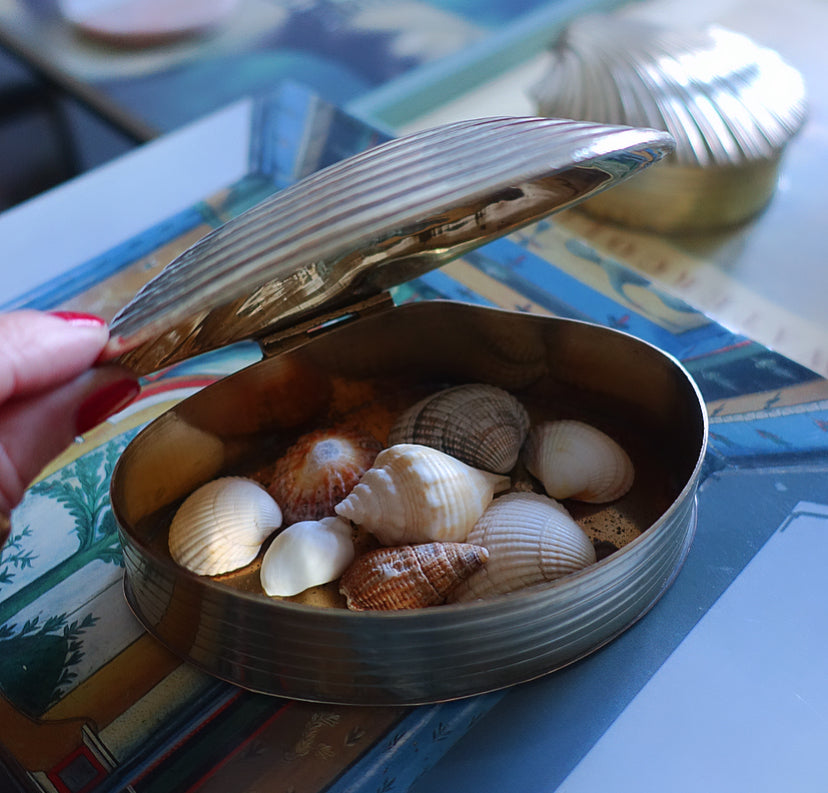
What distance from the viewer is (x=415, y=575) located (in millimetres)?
428

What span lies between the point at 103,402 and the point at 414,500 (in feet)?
0.54

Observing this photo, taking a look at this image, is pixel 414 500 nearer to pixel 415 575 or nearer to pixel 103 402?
pixel 415 575

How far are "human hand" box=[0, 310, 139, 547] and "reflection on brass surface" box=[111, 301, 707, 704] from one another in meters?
0.03

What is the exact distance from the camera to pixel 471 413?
0.51 meters

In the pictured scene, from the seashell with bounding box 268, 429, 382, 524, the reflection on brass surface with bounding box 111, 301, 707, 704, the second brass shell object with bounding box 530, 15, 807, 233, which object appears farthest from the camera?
the second brass shell object with bounding box 530, 15, 807, 233

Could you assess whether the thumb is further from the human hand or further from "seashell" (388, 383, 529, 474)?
"seashell" (388, 383, 529, 474)

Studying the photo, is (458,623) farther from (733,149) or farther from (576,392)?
(733,149)

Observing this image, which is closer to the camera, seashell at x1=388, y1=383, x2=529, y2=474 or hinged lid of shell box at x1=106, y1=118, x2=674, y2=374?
hinged lid of shell box at x1=106, y1=118, x2=674, y2=374

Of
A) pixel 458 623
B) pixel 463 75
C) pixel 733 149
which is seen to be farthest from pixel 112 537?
pixel 463 75

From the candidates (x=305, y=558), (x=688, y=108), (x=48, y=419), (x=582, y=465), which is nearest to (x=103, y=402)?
(x=48, y=419)

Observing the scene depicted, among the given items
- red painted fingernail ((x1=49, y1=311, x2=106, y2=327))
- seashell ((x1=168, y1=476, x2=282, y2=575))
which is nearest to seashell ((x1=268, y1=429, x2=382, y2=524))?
seashell ((x1=168, y1=476, x2=282, y2=575))

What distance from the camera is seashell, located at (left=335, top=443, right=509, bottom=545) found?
45 cm

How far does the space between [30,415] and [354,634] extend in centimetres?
19

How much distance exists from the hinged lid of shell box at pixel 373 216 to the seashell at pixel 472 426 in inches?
3.5
